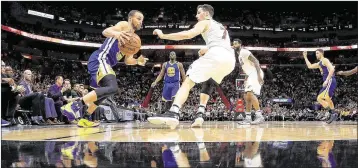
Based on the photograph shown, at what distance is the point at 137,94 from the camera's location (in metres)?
27.0

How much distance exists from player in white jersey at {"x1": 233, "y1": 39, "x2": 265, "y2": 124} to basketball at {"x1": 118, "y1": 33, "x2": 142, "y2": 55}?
240cm

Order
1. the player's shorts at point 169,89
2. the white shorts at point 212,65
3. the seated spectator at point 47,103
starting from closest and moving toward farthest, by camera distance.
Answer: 1. the white shorts at point 212,65
2. the seated spectator at point 47,103
3. the player's shorts at point 169,89

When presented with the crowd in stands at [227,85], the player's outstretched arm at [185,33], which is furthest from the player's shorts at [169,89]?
the crowd in stands at [227,85]

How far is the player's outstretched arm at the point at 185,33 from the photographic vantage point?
3.71m

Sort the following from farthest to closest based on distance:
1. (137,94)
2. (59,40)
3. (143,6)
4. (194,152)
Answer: (143,6)
(59,40)
(137,94)
(194,152)

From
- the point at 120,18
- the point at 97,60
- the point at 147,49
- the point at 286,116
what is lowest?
the point at 286,116

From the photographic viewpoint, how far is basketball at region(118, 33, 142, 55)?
14.2 feet

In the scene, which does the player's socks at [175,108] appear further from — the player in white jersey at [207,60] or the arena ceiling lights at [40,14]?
the arena ceiling lights at [40,14]

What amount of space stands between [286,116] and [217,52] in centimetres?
1649

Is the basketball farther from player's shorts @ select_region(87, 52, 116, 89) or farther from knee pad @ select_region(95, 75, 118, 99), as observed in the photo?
knee pad @ select_region(95, 75, 118, 99)

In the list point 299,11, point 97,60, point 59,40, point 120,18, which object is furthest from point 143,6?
point 97,60

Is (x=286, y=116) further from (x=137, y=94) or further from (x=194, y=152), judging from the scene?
(x=194, y=152)

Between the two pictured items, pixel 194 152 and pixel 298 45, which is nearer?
pixel 194 152

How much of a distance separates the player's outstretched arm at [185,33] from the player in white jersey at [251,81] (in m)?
2.06
